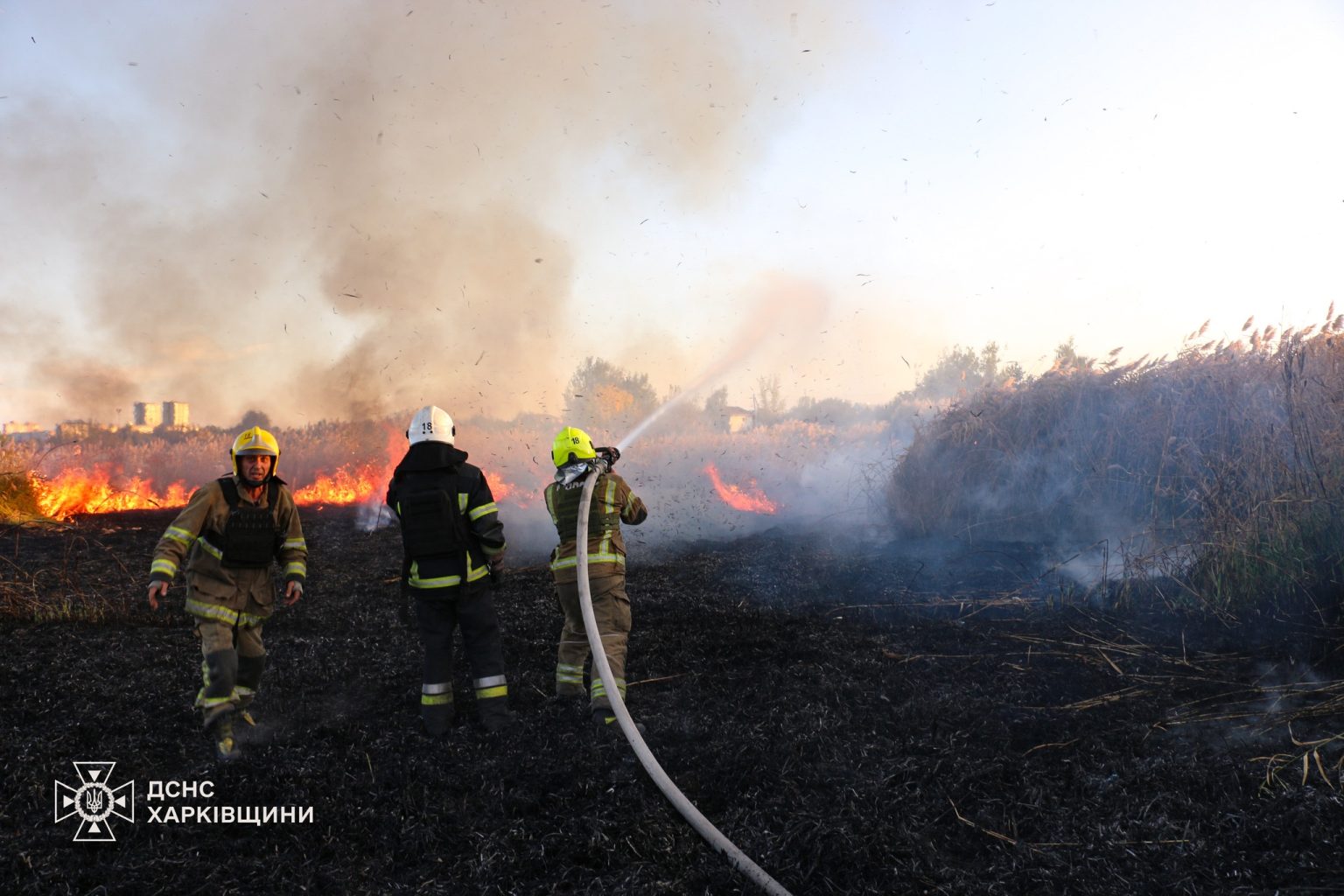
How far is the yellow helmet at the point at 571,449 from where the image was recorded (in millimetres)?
6137

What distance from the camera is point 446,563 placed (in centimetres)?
551

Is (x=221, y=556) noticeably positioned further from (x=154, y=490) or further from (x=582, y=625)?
(x=154, y=490)

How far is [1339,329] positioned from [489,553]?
30.8 feet

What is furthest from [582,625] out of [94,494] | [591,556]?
[94,494]

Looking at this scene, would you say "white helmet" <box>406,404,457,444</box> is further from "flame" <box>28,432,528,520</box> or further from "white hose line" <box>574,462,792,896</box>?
"flame" <box>28,432,528,520</box>

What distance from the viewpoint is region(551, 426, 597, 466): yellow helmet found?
614 cm

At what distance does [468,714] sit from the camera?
5805mm

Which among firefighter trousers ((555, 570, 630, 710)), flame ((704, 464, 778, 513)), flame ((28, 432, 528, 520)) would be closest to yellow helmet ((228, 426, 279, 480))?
firefighter trousers ((555, 570, 630, 710))

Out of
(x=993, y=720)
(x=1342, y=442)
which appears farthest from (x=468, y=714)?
(x=1342, y=442)

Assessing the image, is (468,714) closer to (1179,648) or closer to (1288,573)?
(1179,648)

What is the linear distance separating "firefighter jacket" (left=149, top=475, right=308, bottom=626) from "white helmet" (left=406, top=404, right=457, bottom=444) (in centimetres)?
91

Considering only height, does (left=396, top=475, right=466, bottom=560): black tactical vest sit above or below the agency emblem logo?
above

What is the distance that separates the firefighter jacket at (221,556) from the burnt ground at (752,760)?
93 cm

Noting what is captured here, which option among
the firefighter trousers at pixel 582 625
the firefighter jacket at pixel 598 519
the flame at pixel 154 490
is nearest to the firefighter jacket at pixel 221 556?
the firefighter jacket at pixel 598 519
